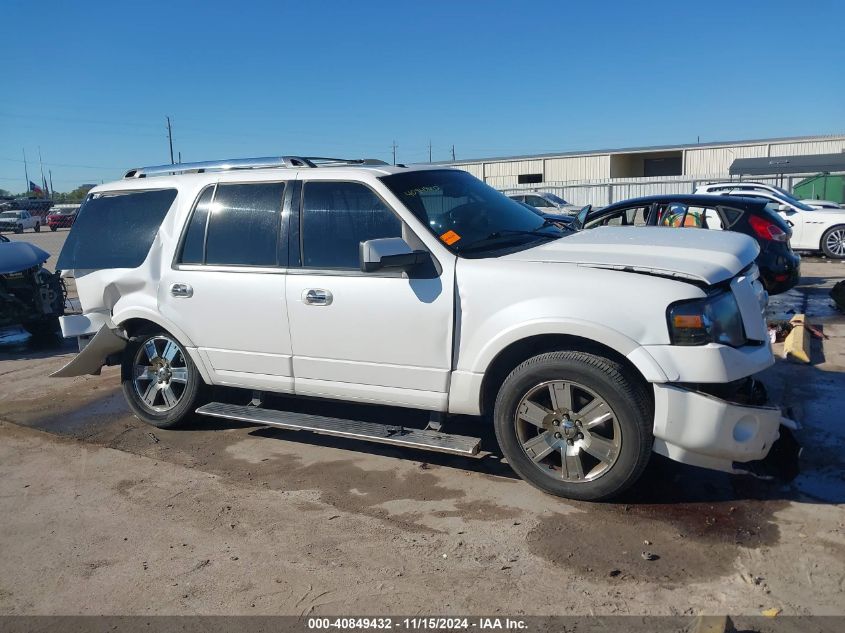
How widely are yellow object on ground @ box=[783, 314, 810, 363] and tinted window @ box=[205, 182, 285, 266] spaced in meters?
5.04

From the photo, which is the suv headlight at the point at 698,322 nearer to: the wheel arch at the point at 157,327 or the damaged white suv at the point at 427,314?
the damaged white suv at the point at 427,314

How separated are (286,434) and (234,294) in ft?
4.12

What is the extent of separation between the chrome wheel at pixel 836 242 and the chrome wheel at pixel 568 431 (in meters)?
14.0

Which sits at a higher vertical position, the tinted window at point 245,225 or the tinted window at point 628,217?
the tinted window at point 245,225

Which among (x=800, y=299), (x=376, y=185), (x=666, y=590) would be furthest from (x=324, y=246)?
(x=800, y=299)

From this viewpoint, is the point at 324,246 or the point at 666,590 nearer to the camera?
the point at 666,590

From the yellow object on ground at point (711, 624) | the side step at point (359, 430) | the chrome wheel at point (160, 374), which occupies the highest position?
the chrome wheel at point (160, 374)

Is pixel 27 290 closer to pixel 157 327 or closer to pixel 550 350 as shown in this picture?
pixel 157 327

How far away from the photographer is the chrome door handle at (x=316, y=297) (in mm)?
4762

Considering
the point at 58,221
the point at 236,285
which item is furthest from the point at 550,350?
the point at 58,221

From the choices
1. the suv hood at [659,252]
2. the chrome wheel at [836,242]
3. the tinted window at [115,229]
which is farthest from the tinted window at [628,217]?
the chrome wheel at [836,242]

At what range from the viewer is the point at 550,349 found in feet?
13.9

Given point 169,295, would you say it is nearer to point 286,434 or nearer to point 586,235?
point 286,434

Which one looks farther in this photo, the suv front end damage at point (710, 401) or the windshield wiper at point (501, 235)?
the windshield wiper at point (501, 235)
